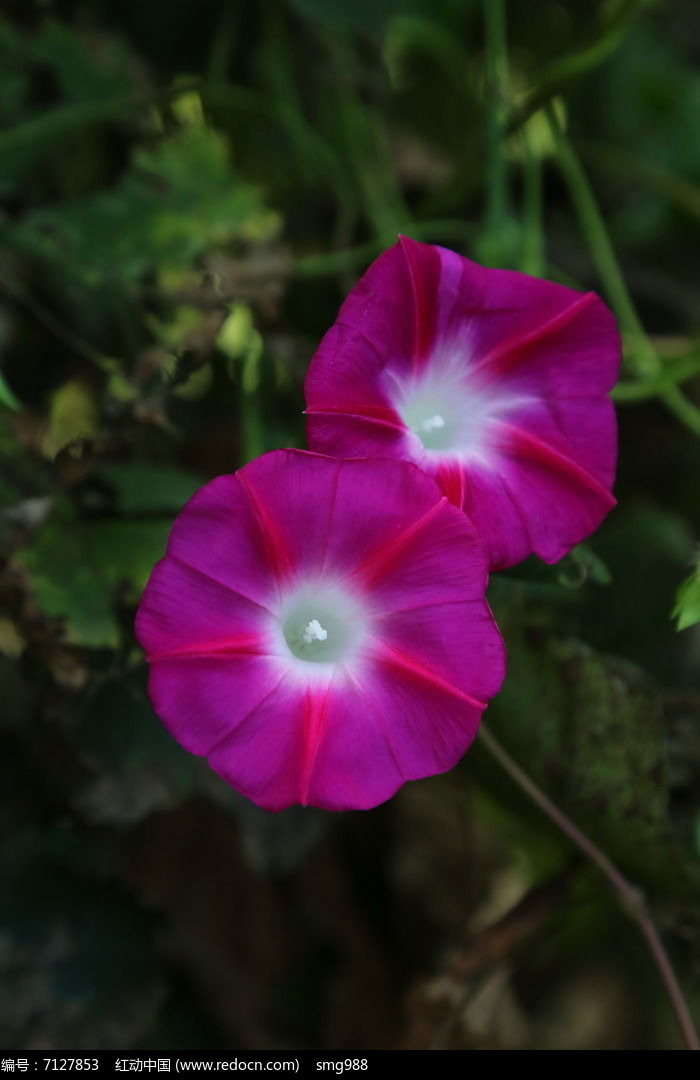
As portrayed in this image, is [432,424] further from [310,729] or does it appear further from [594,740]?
[594,740]

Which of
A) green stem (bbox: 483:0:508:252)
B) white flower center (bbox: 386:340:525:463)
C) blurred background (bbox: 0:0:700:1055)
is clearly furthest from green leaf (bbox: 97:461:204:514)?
green stem (bbox: 483:0:508:252)

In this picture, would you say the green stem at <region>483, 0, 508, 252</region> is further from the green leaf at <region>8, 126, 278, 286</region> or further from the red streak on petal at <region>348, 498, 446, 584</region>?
the red streak on petal at <region>348, 498, 446, 584</region>

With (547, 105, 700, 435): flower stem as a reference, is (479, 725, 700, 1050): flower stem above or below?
below

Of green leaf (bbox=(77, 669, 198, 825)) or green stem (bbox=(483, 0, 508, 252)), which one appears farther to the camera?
green stem (bbox=(483, 0, 508, 252))

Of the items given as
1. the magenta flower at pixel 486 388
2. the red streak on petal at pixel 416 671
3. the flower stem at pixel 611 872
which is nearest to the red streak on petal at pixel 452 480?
the magenta flower at pixel 486 388

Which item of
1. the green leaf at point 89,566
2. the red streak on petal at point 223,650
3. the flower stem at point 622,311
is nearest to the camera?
the red streak on petal at point 223,650

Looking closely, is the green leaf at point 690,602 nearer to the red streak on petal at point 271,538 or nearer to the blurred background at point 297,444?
the blurred background at point 297,444

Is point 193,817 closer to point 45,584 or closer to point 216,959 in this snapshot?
point 216,959

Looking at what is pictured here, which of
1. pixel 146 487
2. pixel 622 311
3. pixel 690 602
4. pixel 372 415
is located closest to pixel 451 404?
pixel 372 415
